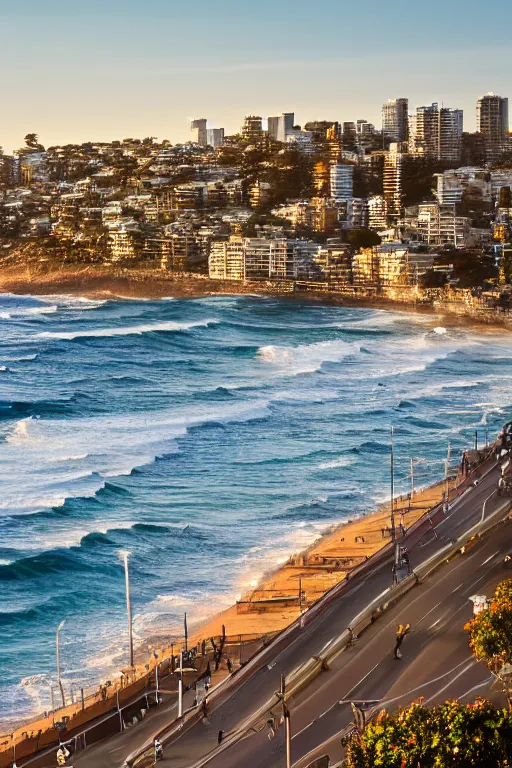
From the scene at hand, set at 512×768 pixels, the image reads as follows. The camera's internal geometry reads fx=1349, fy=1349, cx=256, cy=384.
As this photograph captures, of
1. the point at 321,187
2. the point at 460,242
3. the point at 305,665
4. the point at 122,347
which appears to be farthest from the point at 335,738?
the point at 321,187

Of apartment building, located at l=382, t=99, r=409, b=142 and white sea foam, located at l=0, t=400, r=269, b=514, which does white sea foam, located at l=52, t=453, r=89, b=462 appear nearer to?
white sea foam, located at l=0, t=400, r=269, b=514

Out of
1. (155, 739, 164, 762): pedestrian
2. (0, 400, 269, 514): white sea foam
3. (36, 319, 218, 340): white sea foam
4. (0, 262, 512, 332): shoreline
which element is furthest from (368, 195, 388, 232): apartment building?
(155, 739, 164, 762): pedestrian

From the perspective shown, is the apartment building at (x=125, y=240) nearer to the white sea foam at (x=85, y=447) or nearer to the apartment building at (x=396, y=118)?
the apartment building at (x=396, y=118)

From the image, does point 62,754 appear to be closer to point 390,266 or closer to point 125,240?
point 390,266

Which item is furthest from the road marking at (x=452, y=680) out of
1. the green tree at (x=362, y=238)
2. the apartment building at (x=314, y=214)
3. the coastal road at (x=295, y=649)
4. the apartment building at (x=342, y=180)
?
the apartment building at (x=342, y=180)

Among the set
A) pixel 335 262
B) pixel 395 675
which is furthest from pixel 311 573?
pixel 335 262

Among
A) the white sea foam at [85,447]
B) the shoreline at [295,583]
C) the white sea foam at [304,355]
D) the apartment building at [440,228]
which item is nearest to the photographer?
the shoreline at [295,583]
